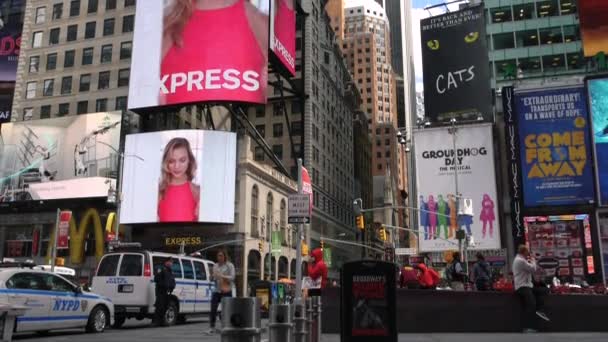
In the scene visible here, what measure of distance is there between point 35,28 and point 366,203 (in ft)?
234

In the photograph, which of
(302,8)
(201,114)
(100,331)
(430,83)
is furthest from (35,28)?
(100,331)

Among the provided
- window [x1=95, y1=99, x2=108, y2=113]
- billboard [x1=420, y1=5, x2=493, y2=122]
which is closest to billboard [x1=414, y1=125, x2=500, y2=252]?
billboard [x1=420, y1=5, x2=493, y2=122]

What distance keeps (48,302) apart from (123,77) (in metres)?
57.2

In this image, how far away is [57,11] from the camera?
241ft

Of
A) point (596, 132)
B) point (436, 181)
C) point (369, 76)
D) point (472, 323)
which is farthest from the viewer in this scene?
point (369, 76)

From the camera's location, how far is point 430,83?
53219 millimetres

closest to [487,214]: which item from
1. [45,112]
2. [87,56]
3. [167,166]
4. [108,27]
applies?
[167,166]

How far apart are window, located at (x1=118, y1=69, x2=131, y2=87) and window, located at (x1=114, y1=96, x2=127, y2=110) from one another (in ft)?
5.12

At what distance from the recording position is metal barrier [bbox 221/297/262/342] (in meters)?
4.79

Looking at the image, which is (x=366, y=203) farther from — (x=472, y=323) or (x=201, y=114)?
(x=472, y=323)

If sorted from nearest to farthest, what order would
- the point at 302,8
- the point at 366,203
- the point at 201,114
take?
the point at 201,114
the point at 302,8
the point at 366,203

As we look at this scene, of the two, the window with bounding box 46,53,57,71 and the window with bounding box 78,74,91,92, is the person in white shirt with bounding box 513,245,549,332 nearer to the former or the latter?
the window with bounding box 78,74,91,92

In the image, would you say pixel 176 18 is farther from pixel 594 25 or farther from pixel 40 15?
pixel 594 25

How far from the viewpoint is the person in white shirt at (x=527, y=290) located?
12.9 metres
